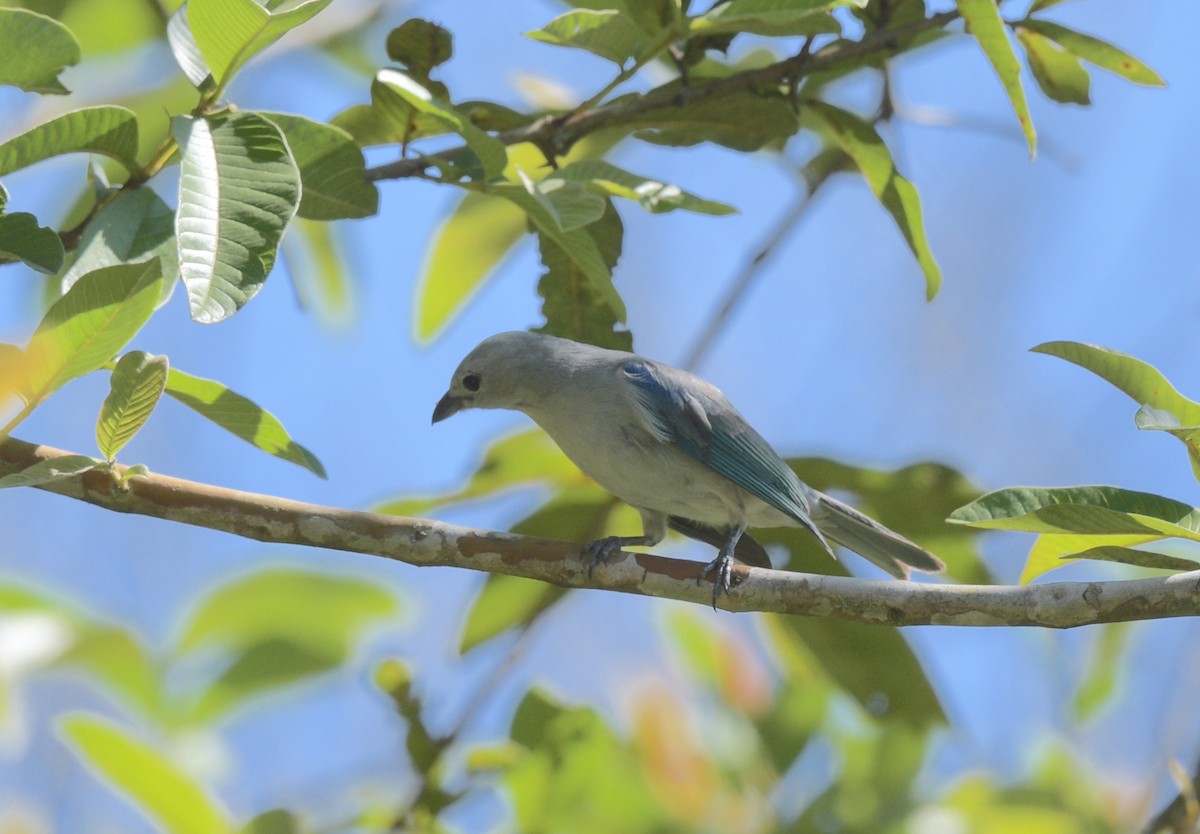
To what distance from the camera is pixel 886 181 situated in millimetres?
3145

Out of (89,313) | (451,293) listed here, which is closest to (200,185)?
(89,313)

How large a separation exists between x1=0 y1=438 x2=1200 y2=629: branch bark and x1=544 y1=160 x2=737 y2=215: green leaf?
0.83m

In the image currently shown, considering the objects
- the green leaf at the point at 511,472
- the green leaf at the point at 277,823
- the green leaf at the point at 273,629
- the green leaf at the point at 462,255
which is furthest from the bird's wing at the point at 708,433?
the green leaf at the point at 277,823

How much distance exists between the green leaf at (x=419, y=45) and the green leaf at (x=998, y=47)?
48.8 inches

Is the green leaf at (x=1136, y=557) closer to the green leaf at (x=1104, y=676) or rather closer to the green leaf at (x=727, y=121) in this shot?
the green leaf at (x=727, y=121)

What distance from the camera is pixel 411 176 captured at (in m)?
2.83

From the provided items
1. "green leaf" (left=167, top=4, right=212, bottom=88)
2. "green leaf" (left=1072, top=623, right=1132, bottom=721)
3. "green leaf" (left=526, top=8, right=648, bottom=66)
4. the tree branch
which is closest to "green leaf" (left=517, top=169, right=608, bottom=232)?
"green leaf" (left=526, top=8, right=648, bottom=66)

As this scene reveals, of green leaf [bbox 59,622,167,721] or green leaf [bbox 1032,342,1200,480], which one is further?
green leaf [bbox 59,622,167,721]

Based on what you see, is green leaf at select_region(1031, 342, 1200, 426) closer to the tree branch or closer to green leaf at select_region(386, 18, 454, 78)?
the tree branch

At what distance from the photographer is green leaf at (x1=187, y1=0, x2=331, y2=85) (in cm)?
212

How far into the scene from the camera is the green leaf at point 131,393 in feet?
7.02

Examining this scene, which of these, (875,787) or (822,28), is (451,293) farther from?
(875,787)

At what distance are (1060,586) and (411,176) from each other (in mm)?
1723

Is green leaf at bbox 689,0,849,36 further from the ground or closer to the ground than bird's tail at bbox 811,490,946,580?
further from the ground
